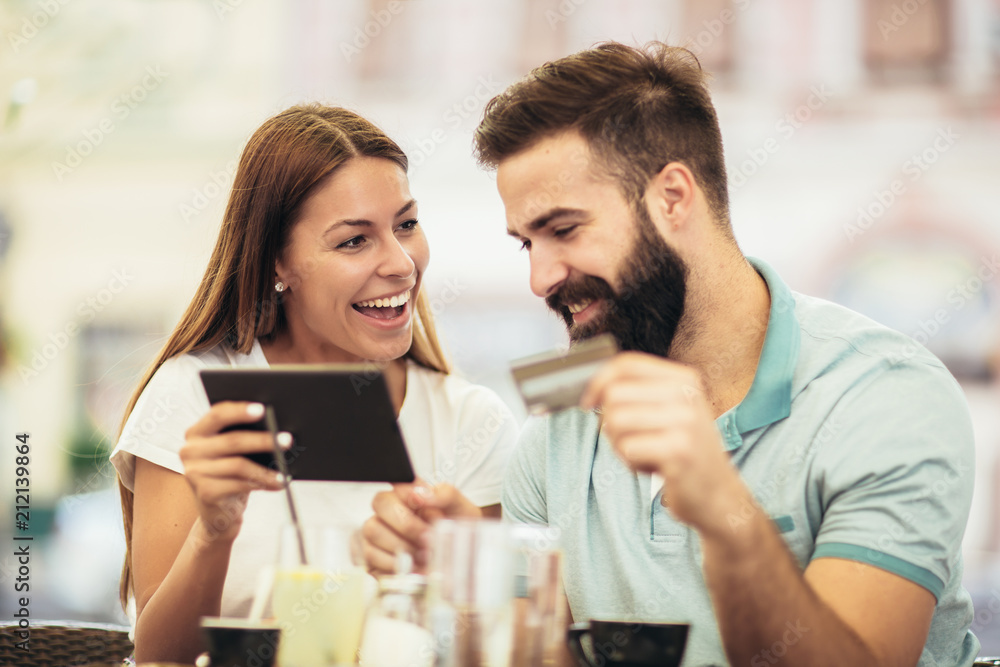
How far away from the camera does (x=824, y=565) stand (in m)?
1.21

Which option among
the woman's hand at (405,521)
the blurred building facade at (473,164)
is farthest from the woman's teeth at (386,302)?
the blurred building facade at (473,164)

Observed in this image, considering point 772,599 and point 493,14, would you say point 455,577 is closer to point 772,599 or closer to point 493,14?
point 772,599

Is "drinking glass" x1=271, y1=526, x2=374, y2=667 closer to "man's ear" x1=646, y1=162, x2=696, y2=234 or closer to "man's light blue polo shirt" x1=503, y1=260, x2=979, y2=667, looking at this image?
"man's light blue polo shirt" x1=503, y1=260, x2=979, y2=667

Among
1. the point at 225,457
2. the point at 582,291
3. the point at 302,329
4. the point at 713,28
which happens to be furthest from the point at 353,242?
the point at 713,28

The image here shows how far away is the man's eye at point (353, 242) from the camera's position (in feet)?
6.51

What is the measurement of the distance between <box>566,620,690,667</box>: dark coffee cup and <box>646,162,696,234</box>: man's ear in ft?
2.54

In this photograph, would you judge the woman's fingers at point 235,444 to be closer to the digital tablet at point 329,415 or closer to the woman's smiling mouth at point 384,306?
the digital tablet at point 329,415

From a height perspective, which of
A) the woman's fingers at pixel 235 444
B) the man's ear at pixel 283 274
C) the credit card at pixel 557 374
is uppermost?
the man's ear at pixel 283 274

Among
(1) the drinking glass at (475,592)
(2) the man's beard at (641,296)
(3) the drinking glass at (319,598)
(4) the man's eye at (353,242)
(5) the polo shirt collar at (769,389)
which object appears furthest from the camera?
(4) the man's eye at (353,242)

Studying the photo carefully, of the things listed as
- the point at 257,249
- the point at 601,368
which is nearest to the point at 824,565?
the point at 601,368

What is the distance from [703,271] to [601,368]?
658 mm

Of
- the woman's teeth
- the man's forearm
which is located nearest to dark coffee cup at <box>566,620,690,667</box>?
the man's forearm

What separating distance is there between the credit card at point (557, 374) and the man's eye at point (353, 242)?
1.00 metres

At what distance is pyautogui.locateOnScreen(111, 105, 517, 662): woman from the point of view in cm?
180
